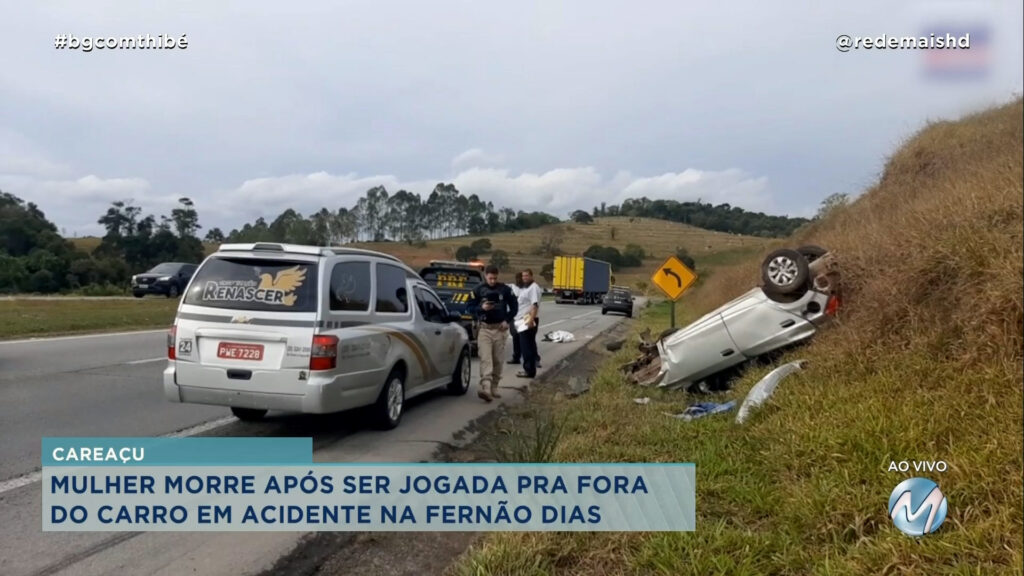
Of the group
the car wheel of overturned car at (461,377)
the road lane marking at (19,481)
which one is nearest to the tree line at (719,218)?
the car wheel of overturned car at (461,377)

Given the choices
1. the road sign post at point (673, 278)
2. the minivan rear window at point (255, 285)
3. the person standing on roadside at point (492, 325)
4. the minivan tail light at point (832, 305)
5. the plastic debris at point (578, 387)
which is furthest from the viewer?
the road sign post at point (673, 278)

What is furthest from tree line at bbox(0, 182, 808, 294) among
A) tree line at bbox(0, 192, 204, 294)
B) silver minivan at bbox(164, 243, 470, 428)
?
silver minivan at bbox(164, 243, 470, 428)

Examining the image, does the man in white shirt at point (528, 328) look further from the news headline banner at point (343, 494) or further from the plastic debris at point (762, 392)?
the news headline banner at point (343, 494)

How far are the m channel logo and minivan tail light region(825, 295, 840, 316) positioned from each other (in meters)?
4.44

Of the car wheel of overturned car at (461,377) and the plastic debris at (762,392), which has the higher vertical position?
the plastic debris at (762,392)

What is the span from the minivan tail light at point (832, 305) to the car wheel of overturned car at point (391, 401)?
15.5ft

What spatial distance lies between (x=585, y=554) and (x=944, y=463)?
2.03 metres

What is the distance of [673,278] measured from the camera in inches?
549

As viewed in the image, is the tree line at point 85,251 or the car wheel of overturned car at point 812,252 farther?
the tree line at point 85,251

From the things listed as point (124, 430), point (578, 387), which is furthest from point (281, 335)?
point (578, 387)

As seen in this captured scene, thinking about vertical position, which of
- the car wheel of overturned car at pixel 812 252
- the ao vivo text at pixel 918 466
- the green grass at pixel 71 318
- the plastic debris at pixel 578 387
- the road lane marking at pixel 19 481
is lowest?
the plastic debris at pixel 578 387

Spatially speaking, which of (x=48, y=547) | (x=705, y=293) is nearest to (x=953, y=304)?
(x=48, y=547)

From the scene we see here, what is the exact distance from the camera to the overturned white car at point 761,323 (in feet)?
26.9

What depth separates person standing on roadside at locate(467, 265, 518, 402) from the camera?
9.56 meters
